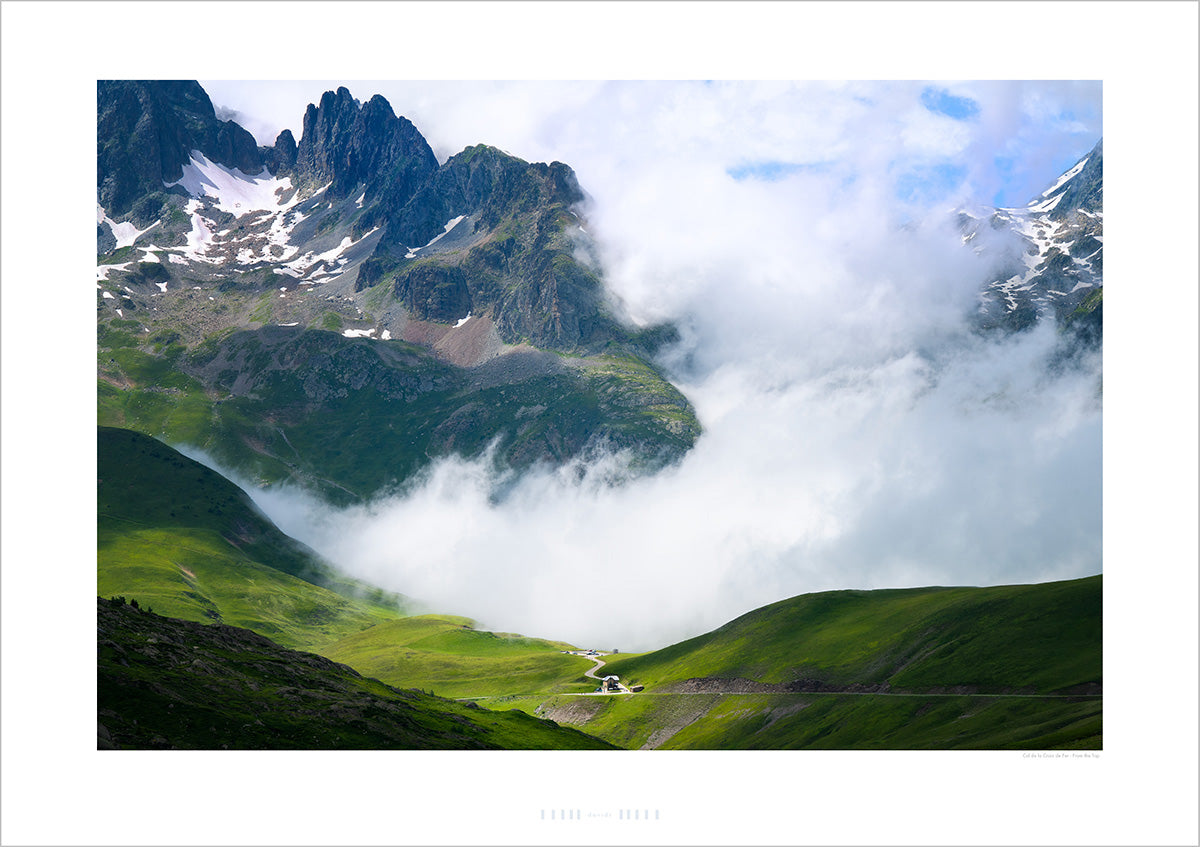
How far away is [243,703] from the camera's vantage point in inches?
2970

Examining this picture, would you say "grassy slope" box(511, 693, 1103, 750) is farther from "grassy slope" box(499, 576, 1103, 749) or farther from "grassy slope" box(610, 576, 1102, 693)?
"grassy slope" box(610, 576, 1102, 693)

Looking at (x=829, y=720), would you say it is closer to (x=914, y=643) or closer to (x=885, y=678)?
(x=885, y=678)

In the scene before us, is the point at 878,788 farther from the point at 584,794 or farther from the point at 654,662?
the point at 654,662

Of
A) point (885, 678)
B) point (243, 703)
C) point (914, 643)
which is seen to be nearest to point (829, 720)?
point (885, 678)

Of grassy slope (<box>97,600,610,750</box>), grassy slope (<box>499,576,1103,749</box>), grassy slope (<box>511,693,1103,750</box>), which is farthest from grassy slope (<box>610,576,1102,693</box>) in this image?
grassy slope (<box>97,600,610,750</box>)

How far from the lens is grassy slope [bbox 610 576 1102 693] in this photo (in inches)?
3967

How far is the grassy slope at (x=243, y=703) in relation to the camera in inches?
2603

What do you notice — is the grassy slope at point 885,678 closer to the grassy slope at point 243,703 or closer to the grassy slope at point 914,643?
the grassy slope at point 914,643

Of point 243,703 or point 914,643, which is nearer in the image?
point 243,703

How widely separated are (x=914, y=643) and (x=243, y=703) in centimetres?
8590

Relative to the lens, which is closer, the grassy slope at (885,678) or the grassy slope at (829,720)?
the grassy slope at (829,720)

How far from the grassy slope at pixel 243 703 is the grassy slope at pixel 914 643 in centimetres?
4370

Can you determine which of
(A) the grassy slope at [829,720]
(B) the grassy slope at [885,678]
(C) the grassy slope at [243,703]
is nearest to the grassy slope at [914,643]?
(B) the grassy slope at [885,678]
